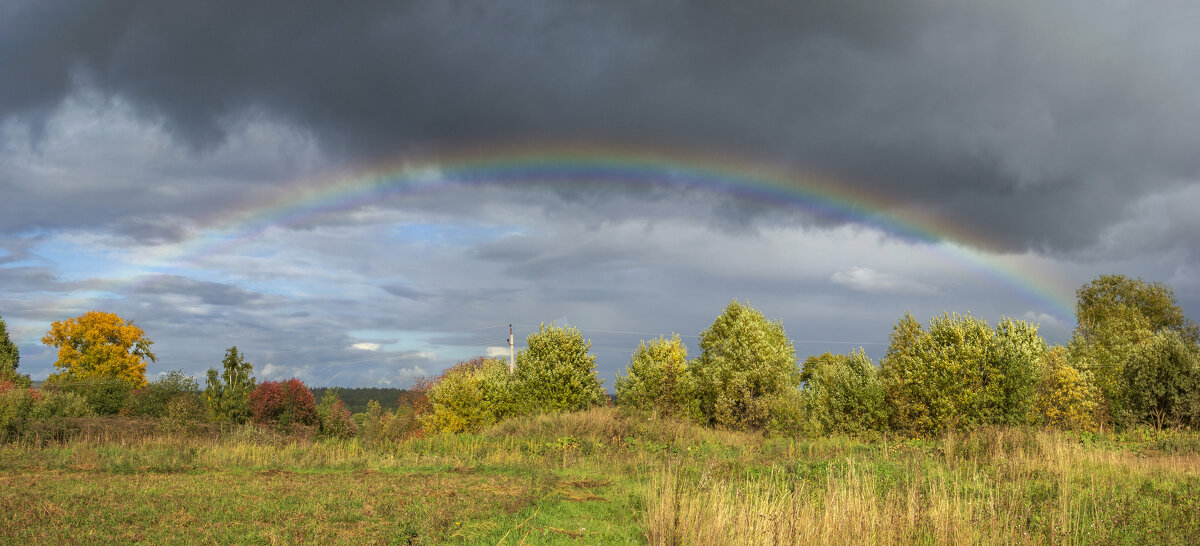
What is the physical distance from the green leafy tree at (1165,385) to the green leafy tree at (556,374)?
20.9 metres

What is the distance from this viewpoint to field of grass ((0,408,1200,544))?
7812mm

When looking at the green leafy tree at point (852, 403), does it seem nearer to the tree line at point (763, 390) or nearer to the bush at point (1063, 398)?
the tree line at point (763, 390)

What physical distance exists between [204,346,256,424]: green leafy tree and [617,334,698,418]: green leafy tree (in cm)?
1614

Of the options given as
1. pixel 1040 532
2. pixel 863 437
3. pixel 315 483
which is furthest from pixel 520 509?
pixel 863 437

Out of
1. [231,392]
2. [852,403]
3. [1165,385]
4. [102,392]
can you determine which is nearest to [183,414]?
[231,392]

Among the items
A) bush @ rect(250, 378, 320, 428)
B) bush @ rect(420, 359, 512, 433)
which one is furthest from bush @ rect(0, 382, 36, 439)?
bush @ rect(420, 359, 512, 433)

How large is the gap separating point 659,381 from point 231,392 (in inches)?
714

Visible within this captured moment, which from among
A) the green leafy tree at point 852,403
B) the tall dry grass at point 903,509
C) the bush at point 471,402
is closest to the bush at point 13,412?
the bush at point 471,402

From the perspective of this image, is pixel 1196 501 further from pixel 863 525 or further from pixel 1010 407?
pixel 1010 407

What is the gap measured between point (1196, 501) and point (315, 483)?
45.4 feet

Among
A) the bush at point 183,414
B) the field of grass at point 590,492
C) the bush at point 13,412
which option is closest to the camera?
the field of grass at point 590,492

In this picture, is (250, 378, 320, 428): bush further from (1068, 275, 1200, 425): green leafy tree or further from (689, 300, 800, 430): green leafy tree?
(1068, 275, 1200, 425): green leafy tree

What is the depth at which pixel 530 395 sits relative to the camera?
28562mm

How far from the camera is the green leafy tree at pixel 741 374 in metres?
27.5
